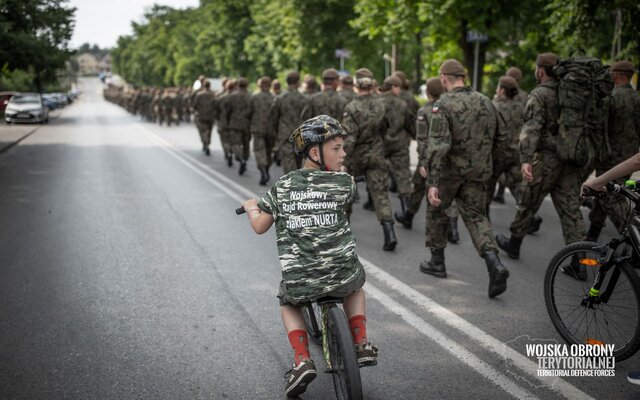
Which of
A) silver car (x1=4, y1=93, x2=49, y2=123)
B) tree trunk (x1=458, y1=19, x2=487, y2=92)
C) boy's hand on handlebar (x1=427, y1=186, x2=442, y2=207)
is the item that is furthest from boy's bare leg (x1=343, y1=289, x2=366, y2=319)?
silver car (x1=4, y1=93, x2=49, y2=123)

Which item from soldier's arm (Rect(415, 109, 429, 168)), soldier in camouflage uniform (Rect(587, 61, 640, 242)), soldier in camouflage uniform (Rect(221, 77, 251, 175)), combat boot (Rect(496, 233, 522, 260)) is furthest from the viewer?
soldier in camouflage uniform (Rect(221, 77, 251, 175))

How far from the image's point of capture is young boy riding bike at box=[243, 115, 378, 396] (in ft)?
11.0

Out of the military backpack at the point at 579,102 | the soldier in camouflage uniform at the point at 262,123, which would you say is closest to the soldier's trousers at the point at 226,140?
the soldier in camouflage uniform at the point at 262,123

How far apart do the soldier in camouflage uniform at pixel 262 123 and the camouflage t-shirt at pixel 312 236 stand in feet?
30.1

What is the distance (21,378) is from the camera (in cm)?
392

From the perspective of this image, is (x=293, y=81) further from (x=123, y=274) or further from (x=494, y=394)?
(x=494, y=394)

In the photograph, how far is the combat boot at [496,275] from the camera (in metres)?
5.27

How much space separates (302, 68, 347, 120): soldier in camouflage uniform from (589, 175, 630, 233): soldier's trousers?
393 centimetres

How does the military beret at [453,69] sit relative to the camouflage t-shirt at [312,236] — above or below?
above

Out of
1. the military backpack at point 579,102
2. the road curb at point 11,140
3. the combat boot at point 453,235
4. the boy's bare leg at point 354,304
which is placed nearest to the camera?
the boy's bare leg at point 354,304

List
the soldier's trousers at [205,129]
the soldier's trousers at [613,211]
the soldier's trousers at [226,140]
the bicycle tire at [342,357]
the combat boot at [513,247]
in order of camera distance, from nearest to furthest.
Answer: the bicycle tire at [342,357], the soldier's trousers at [613,211], the combat boot at [513,247], the soldier's trousers at [226,140], the soldier's trousers at [205,129]

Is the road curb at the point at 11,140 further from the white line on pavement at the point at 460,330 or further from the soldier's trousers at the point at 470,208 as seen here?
the soldier's trousers at the point at 470,208

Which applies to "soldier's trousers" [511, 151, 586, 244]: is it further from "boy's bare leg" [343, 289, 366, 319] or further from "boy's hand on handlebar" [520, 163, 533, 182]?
"boy's bare leg" [343, 289, 366, 319]

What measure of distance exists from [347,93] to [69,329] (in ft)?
21.3
